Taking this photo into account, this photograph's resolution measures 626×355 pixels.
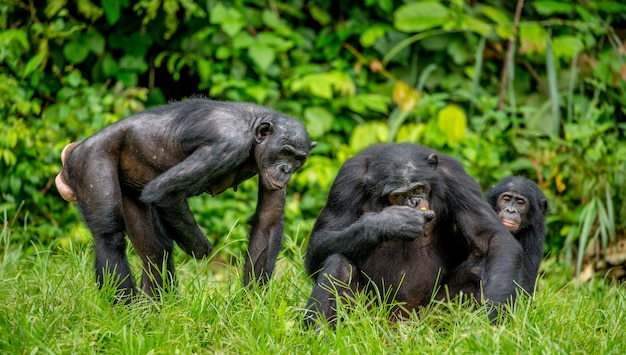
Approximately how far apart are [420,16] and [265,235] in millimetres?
5456

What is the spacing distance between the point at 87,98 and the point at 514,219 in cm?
554

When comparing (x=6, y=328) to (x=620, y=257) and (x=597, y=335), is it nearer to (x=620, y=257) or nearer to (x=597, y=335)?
(x=597, y=335)

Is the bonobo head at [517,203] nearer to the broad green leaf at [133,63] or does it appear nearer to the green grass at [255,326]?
the green grass at [255,326]

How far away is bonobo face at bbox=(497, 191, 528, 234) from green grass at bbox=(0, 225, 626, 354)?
0.85m

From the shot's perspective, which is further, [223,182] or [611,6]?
[611,6]

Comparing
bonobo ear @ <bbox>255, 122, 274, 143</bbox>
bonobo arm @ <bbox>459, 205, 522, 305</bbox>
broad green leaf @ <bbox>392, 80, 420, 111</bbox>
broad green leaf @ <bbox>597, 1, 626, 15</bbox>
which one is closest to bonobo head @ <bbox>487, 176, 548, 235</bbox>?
bonobo arm @ <bbox>459, 205, 522, 305</bbox>

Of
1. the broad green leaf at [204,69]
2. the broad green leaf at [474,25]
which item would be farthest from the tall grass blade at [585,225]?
the broad green leaf at [204,69]

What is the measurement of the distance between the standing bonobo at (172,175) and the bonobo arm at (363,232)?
35 cm

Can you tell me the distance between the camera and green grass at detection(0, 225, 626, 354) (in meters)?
5.01

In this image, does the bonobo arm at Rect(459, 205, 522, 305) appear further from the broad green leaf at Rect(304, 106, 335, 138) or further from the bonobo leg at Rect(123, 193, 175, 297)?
the broad green leaf at Rect(304, 106, 335, 138)

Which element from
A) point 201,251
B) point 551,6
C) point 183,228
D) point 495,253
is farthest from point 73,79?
point 495,253

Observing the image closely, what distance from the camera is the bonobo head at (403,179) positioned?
609cm

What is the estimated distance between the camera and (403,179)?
6086mm

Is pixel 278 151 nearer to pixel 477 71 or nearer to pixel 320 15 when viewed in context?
pixel 477 71
